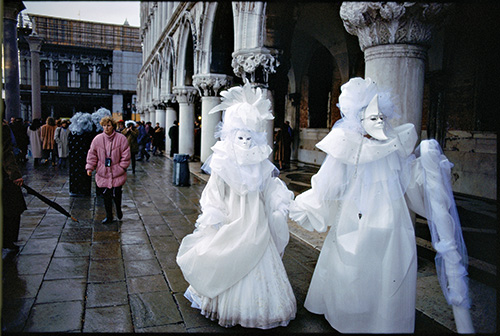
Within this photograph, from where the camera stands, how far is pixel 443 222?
97.7 inches

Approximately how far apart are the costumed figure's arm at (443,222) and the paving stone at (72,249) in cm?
372

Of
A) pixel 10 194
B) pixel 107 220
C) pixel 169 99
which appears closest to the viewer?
pixel 10 194

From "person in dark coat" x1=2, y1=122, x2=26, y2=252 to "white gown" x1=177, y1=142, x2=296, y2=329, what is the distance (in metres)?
2.49

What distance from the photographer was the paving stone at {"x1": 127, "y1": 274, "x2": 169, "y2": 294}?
3482 millimetres

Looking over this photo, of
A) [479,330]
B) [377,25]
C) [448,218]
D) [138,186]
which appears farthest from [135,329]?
[138,186]

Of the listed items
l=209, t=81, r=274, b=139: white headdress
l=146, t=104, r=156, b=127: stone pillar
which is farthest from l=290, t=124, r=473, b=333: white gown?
l=146, t=104, r=156, b=127: stone pillar

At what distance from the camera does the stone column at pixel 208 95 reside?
11.5m

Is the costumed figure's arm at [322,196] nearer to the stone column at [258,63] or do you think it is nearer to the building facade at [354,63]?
the building facade at [354,63]

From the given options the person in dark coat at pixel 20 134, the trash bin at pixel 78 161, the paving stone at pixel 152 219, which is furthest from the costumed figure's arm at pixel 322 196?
the person in dark coat at pixel 20 134

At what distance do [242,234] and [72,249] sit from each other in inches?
111

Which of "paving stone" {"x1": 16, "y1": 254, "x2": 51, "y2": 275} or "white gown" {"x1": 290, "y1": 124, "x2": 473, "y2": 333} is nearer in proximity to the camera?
"white gown" {"x1": 290, "y1": 124, "x2": 473, "y2": 333}

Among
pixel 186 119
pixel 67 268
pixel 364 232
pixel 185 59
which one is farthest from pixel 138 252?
pixel 185 59

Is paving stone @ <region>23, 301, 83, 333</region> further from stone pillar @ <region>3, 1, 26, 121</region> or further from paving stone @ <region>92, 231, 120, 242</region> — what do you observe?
stone pillar @ <region>3, 1, 26, 121</region>

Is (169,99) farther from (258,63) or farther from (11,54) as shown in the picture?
(258,63)
